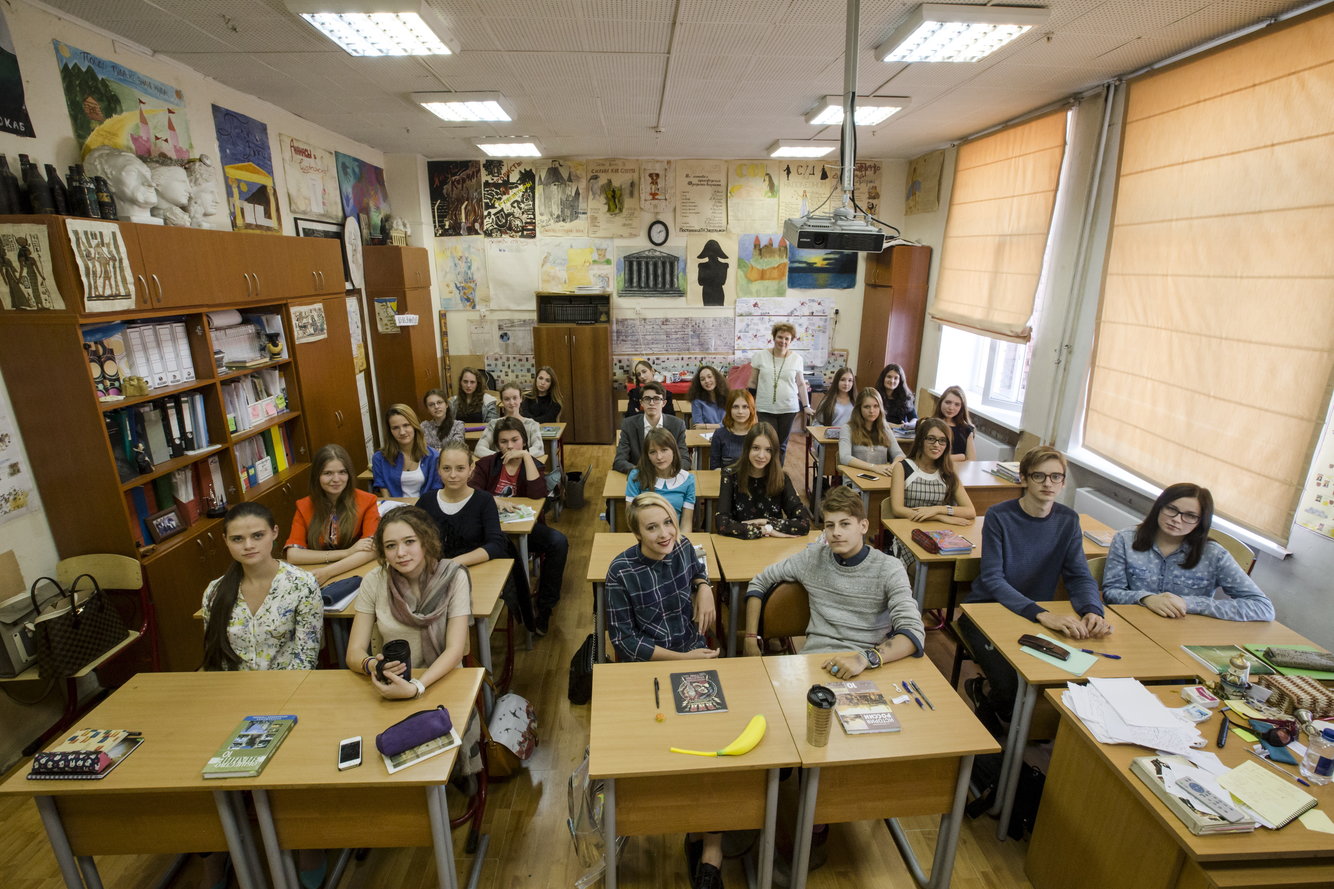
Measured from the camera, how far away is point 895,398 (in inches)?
238

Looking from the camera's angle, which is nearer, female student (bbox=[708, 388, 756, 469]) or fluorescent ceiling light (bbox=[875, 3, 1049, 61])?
fluorescent ceiling light (bbox=[875, 3, 1049, 61])

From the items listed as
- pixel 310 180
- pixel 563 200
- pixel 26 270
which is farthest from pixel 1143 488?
pixel 310 180

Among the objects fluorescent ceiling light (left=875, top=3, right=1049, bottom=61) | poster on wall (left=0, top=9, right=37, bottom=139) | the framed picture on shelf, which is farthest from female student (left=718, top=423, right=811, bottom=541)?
poster on wall (left=0, top=9, right=37, bottom=139)

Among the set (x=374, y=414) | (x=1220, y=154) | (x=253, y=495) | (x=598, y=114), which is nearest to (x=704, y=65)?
(x=598, y=114)

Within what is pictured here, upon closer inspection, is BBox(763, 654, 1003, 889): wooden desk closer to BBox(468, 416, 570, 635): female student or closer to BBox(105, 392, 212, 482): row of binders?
BBox(468, 416, 570, 635): female student

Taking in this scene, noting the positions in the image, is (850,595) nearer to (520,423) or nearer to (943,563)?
(943,563)

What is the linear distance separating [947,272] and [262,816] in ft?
23.9

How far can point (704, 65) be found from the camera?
397 cm

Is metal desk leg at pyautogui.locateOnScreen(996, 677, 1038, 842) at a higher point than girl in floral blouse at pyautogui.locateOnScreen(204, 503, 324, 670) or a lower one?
lower

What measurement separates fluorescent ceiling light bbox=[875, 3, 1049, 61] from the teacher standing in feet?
8.83

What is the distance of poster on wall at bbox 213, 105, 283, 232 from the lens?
Answer: 14.5 ft

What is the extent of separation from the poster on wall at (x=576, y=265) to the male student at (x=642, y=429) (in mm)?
3503

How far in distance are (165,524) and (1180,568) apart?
520cm

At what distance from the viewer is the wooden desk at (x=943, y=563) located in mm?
3352
